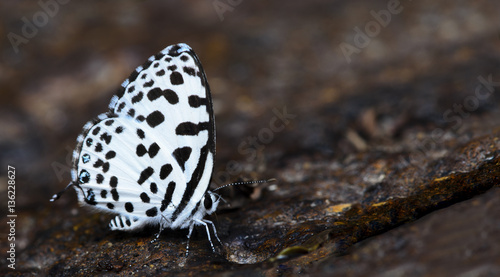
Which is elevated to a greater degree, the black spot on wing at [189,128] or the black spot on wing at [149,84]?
the black spot on wing at [149,84]

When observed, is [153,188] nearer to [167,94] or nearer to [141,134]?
[141,134]

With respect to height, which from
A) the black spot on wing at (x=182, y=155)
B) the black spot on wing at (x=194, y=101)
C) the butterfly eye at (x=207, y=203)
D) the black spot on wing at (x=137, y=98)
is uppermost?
the black spot on wing at (x=137, y=98)

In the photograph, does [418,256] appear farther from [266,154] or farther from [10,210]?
[10,210]

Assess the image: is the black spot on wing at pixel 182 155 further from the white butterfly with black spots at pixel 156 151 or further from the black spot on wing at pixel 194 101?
the black spot on wing at pixel 194 101

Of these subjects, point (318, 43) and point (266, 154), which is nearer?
point (266, 154)

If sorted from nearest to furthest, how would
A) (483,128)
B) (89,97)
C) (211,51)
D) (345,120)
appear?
(483,128), (345,120), (89,97), (211,51)

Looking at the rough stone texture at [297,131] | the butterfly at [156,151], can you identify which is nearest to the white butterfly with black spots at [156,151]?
the butterfly at [156,151]

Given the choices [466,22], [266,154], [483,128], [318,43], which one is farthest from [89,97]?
[466,22]
